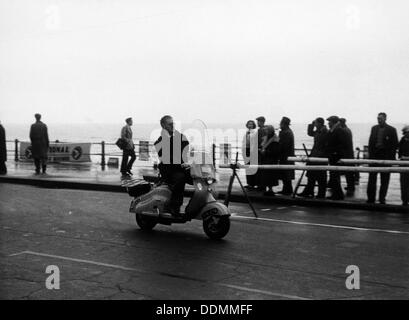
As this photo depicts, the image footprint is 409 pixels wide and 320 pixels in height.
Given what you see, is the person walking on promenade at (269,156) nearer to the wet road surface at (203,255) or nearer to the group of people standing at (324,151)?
the group of people standing at (324,151)

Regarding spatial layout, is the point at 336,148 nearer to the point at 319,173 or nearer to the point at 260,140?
the point at 319,173

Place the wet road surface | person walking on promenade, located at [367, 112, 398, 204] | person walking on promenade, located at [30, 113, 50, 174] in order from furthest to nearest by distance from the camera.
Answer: person walking on promenade, located at [30, 113, 50, 174]
person walking on promenade, located at [367, 112, 398, 204]
the wet road surface

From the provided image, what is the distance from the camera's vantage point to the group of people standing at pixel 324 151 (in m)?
13.9

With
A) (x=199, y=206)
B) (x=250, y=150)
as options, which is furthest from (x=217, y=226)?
(x=250, y=150)

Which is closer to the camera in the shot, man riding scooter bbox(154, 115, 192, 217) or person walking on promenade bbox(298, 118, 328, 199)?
man riding scooter bbox(154, 115, 192, 217)

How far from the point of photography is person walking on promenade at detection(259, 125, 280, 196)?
49.4 feet

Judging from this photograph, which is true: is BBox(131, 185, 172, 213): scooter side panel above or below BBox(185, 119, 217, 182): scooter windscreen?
below

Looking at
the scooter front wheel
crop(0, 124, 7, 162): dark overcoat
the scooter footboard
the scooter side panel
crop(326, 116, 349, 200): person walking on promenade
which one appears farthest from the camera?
crop(0, 124, 7, 162): dark overcoat

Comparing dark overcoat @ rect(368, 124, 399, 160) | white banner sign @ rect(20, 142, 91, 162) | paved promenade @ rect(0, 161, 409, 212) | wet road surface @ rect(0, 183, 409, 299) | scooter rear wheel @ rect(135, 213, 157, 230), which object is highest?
dark overcoat @ rect(368, 124, 399, 160)

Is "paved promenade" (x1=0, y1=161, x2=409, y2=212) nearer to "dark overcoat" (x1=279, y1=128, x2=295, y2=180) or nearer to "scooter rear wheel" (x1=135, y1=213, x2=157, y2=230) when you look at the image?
"dark overcoat" (x1=279, y1=128, x2=295, y2=180)

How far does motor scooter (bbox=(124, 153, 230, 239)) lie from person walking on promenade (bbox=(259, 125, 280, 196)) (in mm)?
5330

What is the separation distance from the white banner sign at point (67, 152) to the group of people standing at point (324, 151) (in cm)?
1346

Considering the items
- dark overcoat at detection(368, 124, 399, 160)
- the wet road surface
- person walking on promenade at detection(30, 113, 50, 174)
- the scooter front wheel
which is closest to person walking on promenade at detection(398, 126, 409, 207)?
dark overcoat at detection(368, 124, 399, 160)
